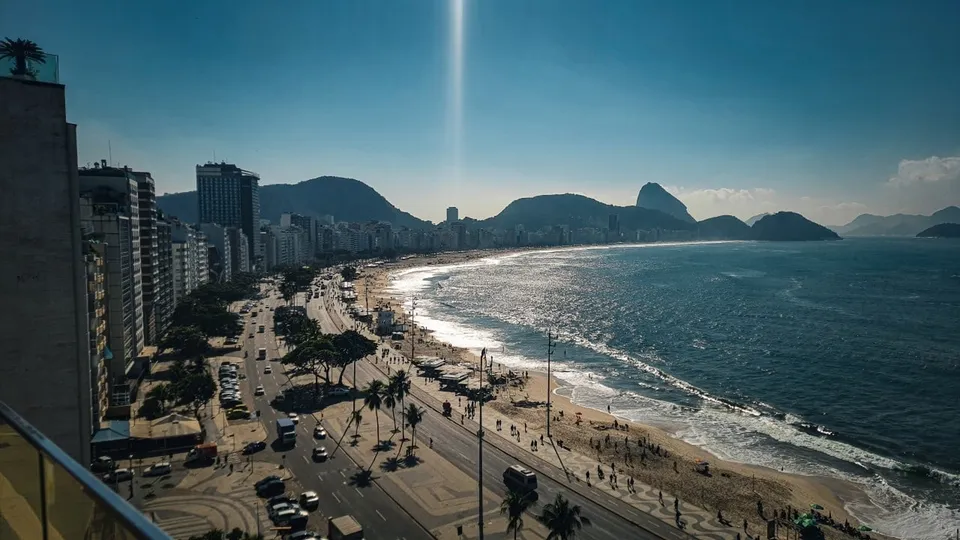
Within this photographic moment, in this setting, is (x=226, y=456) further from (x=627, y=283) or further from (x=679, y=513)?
(x=627, y=283)

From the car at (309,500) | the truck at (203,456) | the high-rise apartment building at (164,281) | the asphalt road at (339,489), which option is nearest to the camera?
the asphalt road at (339,489)

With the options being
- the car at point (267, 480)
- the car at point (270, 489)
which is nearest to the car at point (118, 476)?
the car at point (267, 480)

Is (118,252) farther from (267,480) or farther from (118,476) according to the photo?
(267,480)

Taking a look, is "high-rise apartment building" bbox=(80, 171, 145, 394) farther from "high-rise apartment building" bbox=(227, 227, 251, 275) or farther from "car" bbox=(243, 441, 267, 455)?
"high-rise apartment building" bbox=(227, 227, 251, 275)

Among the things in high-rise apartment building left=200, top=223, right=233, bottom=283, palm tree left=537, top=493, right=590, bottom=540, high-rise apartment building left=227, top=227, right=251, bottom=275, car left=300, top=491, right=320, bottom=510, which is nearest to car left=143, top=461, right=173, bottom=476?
car left=300, top=491, right=320, bottom=510

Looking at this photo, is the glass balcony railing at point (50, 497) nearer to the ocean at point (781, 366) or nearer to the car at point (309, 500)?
the car at point (309, 500)

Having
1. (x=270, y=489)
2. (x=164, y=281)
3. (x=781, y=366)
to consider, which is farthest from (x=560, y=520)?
(x=164, y=281)

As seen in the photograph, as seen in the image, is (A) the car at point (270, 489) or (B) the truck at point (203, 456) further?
(B) the truck at point (203, 456)
